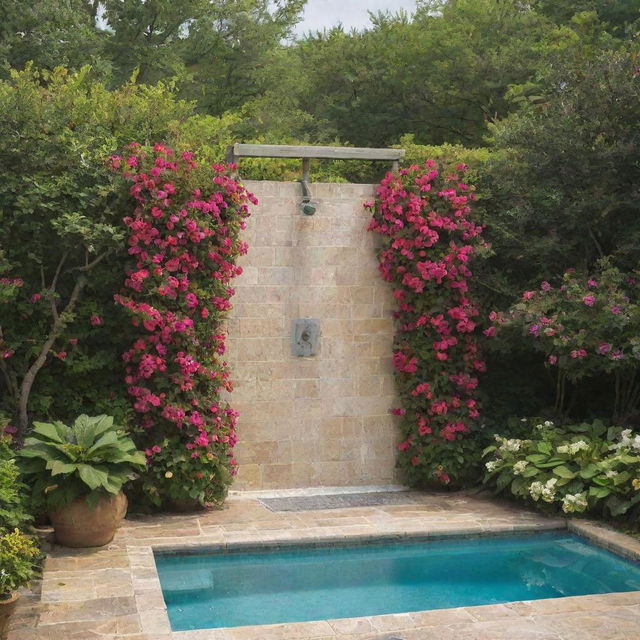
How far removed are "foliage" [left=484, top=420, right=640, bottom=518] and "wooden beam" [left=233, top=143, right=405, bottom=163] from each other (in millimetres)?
2996

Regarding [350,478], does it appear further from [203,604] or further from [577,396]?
[203,604]

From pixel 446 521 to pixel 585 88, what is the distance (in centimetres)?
434

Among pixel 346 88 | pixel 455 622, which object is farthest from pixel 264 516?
pixel 346 88

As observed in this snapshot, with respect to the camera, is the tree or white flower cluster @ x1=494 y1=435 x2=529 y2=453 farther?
Result: the tree

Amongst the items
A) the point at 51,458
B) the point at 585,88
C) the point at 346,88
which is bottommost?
the point at 51,458

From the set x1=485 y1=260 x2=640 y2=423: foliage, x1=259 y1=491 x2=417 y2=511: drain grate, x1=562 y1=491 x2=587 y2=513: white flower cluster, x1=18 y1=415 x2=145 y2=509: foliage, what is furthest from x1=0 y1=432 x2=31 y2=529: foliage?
x1=485 y1=260 x2=640 y2=423: foliage

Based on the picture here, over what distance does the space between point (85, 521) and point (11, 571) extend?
162 centimetres

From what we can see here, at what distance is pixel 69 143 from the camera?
7613mm

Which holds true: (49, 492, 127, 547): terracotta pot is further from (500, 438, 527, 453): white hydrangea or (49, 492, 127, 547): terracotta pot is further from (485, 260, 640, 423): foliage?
(485, 260, 640, 423): foliage

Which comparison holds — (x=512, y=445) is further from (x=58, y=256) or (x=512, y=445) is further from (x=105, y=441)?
(x=58, y=256)

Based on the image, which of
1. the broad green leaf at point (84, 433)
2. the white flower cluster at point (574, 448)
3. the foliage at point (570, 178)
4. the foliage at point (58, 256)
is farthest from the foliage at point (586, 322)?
the broad green leaf at point (84, 433)

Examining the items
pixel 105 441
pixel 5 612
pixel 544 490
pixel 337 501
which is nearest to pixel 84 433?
pixel 105 441

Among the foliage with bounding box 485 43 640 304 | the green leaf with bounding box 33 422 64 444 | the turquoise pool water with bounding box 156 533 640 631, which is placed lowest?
the turquoise pool water with bounding box 156 533 640 631

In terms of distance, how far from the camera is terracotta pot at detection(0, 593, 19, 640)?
4719mm
